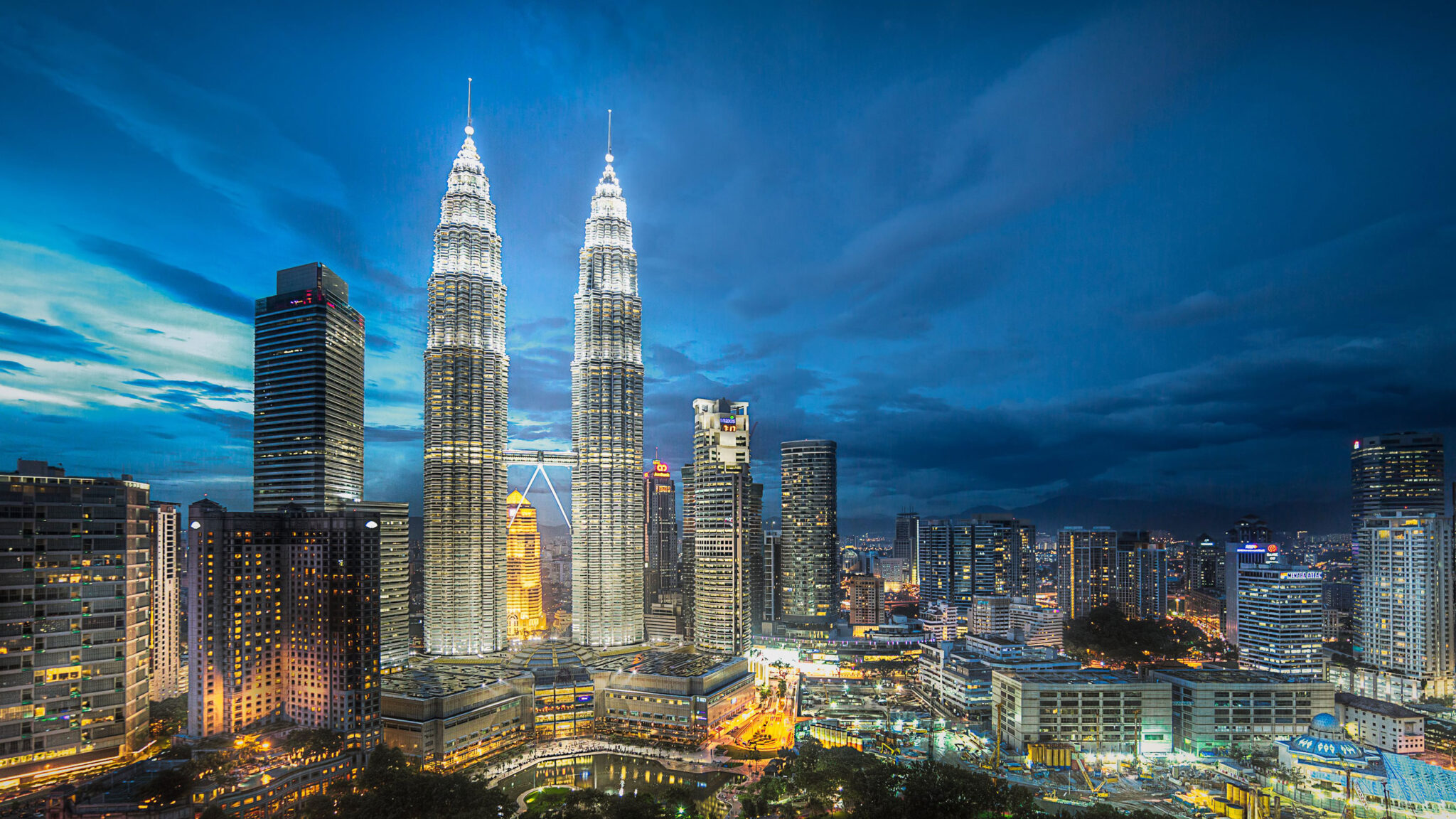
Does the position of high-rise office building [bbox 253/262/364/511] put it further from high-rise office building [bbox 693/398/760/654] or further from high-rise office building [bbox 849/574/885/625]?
high-rise office building [bbox 849/574/885/625]

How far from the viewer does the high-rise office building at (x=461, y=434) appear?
6694 centimetres

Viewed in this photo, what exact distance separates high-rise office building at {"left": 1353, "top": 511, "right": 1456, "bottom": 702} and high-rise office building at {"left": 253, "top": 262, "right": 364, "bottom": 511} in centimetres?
8570

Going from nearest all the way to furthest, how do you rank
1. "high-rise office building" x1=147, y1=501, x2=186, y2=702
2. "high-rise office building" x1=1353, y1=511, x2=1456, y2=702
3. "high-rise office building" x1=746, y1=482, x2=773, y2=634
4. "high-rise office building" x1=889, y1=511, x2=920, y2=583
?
"high-rise office building" x1=147, y1=501, x2=186, y2=702 → "high-rise office building" x1=1353, y1=511, x2=1456, y2=702 → "high-rise office building" x1=746, y1=482, x2=773, y2=634 → "high-rise office building" x1=889, y1=511, x2=920, y2=583

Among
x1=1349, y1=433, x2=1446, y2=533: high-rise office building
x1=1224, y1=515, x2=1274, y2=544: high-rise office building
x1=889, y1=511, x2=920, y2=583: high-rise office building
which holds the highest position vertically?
x1=1349, y1=433, x2=1446, y2=533: high-rise office building

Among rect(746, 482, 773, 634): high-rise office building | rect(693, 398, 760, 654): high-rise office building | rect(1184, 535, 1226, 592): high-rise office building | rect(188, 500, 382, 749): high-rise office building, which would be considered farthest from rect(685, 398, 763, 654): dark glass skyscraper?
rect(1184, 535, 1226, 592): high-rise office building

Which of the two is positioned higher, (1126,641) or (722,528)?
(722,528)

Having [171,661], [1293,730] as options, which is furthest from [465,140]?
[1293,730]

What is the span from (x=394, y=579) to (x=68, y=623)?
29256 mm

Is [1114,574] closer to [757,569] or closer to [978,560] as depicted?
[978,560]

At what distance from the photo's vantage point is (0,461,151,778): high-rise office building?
34875 mm

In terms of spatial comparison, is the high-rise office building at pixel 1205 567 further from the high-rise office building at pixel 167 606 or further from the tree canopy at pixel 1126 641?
the high-rise office building at pixel 167 606

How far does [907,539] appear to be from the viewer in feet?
524

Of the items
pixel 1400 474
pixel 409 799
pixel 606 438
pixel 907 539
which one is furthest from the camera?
pixel 907 539

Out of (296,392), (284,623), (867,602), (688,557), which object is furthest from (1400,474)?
(296,392)
